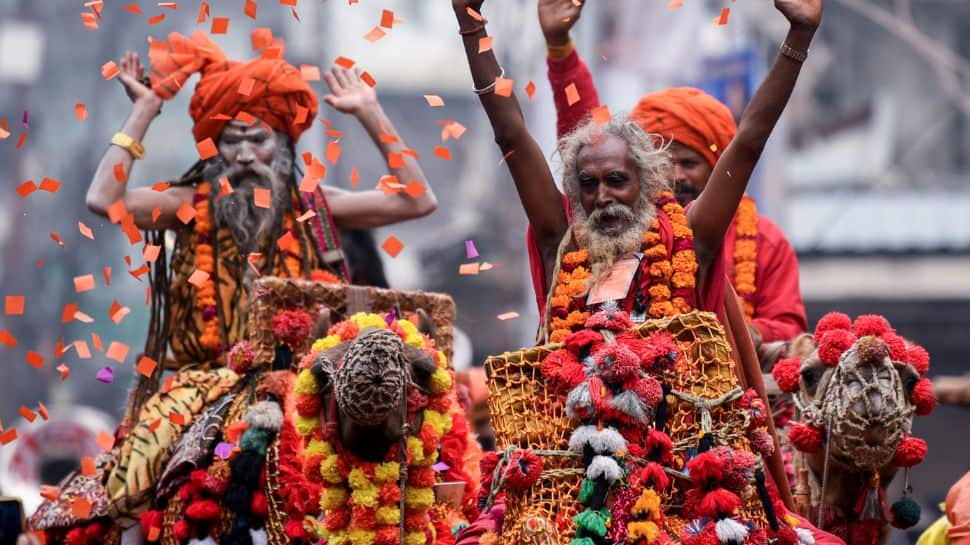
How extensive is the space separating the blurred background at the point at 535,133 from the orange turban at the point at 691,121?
353 inches

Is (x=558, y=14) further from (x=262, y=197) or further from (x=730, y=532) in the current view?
(x=730, y=532)

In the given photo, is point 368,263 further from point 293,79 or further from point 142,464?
point 142,464

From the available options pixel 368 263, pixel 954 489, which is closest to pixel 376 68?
pixel 368 263

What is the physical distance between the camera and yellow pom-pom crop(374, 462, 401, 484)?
20.5 ft

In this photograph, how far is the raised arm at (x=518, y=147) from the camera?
6254 mm

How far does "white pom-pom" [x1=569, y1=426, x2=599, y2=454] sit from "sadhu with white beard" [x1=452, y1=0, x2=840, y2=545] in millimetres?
490

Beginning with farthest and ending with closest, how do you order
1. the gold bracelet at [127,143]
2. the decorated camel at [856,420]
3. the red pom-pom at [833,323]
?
the gold bracelet at [127,143] < the red pom-pom at [833,323] < the decorated camel at [856,420]

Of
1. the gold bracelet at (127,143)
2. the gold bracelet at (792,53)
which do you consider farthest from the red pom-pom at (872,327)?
the gold bracelet at (127,143)

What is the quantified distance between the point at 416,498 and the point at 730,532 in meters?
1.48

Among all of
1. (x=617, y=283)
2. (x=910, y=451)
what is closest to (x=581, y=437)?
(x=617, y=283)

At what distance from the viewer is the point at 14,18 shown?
2438cm

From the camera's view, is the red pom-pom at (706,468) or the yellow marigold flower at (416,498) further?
the yellow marigold flower at (416,498)

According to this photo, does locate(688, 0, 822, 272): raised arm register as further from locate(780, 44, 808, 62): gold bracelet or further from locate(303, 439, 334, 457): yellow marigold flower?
locate(303, 439, 334, 457): yellow marigold flower

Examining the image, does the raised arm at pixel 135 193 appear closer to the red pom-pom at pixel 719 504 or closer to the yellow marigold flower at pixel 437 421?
the yellow marigold flower at pixel 437 421
